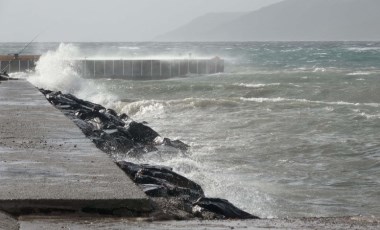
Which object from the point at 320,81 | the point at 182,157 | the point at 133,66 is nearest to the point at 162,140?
the point at 182,157

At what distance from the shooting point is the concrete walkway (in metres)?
5.02

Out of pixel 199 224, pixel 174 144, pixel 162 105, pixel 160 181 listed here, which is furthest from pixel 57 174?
pixel 162 105

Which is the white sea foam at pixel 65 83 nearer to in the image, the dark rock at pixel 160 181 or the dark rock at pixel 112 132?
the dark rock at pixel 112 132

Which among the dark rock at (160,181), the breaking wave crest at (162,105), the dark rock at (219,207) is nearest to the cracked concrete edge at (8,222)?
the dark rock at (160,181)

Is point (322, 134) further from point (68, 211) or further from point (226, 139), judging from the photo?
point (68, 211)

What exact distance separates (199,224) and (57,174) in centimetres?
142

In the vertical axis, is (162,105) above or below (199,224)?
below

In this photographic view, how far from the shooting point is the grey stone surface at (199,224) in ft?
15.6

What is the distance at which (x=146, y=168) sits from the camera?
24.3 ft

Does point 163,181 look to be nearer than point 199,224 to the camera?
No

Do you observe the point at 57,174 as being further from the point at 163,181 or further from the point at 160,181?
the point at 163,181

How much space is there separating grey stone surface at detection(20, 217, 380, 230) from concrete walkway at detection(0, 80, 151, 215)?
15 cm

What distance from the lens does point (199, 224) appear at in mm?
4977

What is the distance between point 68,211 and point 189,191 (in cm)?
204
